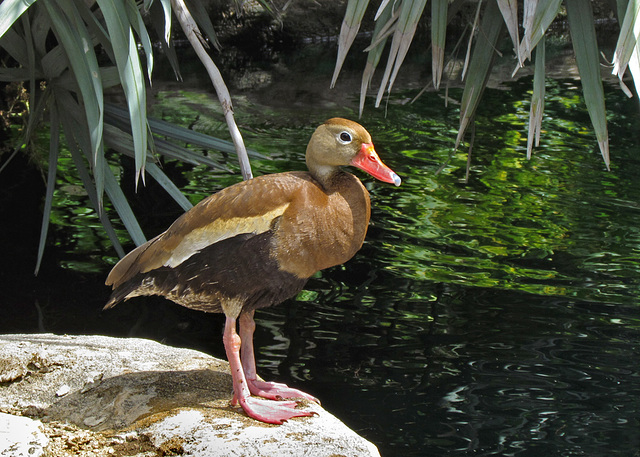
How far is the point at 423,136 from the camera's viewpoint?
957 cm

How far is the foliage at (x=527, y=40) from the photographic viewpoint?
113 inches

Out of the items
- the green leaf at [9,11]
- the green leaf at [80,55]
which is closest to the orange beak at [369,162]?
the green leaf at [80,55]

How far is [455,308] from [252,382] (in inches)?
95.5

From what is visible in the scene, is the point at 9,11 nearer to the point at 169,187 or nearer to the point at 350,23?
the point at 169,187

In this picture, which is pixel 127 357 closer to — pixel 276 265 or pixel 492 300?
pixel 276 265

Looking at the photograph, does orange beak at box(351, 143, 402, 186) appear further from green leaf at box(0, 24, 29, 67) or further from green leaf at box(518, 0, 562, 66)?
green leaf at box(0, 24, 29, 67)

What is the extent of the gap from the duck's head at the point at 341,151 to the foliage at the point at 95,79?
0.66 meters

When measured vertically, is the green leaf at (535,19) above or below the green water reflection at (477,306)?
above

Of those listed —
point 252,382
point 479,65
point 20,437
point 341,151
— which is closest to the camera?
point 20,437

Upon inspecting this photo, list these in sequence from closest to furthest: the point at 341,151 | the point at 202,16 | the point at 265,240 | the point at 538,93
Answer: the point at 265,240, the point at 341,151, the point at 538,93, the point at 202,16

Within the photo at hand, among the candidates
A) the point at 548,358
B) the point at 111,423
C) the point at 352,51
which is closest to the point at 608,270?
the point at 548,358

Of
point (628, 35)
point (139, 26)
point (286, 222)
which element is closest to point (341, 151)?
point (286, 222)

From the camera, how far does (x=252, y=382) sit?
3246 millimetres

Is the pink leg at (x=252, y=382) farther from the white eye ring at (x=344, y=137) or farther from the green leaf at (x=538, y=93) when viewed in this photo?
the green leaf at (x=538, y=93)
